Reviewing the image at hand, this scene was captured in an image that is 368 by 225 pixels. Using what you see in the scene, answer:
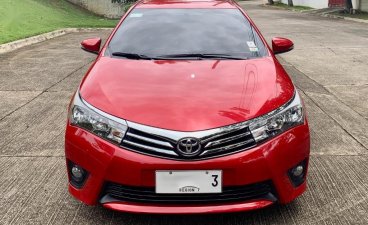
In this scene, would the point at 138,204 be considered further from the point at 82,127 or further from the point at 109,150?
the point at 82,127

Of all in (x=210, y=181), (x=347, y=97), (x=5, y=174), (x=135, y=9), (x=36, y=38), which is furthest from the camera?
(x=36, y=38)

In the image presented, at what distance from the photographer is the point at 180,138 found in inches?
109

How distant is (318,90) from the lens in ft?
24.2

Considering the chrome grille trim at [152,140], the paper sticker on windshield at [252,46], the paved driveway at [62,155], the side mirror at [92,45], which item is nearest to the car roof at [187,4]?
the side mirror at [92,45]

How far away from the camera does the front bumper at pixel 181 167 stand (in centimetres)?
278

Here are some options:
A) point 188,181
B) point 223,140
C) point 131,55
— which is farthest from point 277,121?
point 131,55

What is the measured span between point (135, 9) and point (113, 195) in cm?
239

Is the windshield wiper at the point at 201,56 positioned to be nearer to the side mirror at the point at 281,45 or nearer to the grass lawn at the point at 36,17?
the side mirror at the point at 281,45

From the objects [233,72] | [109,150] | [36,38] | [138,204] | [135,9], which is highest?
[135,9]

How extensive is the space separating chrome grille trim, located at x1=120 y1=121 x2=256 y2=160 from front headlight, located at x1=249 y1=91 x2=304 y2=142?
62 mm

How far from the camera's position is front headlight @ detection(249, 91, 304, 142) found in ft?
9.49

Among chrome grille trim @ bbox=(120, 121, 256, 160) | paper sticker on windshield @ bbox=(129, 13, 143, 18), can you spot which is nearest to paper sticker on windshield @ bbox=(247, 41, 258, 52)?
paper sticker on windshield @ bbox=(129, 13, 143, 18)

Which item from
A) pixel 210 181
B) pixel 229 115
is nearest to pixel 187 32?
pixel 229 115

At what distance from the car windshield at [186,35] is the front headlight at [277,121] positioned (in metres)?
0.89
